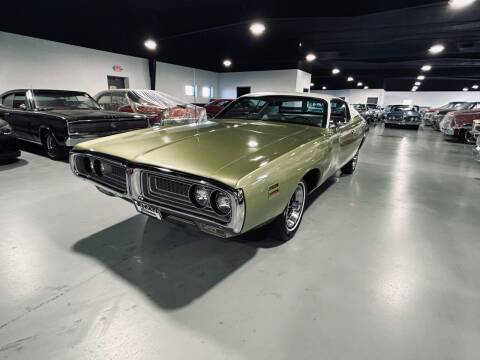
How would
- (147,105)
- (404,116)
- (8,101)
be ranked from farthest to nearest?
(404,116), (147,105), (8,101)

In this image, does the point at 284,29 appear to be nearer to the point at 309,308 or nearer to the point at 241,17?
the point at 241,17

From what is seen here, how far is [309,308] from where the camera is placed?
5.51ft

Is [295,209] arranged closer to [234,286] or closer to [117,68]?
[234,286]

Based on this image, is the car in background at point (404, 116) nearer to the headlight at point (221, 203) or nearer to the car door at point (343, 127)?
the car door at point (343, 127)

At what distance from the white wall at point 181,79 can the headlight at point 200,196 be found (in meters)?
13.5

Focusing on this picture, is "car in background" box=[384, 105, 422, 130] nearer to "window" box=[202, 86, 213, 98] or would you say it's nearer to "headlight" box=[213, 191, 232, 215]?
"window" box=[202, 86, 213, 98]

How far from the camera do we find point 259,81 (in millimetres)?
16094

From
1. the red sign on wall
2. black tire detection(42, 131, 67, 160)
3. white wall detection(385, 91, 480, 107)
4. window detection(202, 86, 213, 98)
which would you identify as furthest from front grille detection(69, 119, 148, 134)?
white wall detection(385, 91, 480, 107)

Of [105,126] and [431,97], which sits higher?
[431,97]

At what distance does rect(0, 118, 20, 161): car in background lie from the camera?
4441mm

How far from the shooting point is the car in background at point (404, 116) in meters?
13.5

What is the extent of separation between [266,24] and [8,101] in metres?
7.22

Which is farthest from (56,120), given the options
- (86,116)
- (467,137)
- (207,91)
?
(207,91)

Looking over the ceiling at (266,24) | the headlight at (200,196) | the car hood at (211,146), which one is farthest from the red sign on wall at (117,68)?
the headlight at (200,196)
